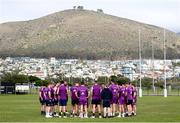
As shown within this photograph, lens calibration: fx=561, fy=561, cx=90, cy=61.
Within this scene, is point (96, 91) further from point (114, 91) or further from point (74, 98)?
point (74, 98)

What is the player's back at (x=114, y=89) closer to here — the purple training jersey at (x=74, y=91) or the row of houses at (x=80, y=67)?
the purple training jersey at (x=74, y=91)

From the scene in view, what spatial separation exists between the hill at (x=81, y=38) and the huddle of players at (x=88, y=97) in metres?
112

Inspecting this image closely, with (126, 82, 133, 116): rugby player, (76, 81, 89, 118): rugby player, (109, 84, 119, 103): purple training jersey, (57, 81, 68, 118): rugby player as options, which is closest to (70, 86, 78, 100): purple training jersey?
(76, 81, 89, 118): rugby player

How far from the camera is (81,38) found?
159 meters

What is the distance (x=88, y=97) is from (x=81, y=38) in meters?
128

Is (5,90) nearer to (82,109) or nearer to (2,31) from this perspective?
(82,109)

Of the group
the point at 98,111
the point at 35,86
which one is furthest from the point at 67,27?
the point at 98,111

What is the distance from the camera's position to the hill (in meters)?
154

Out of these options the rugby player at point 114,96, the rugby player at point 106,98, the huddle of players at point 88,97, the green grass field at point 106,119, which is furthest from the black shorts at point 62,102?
the rugby player at point 114,96

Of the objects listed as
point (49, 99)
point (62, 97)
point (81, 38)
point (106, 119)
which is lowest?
point (106, 119)

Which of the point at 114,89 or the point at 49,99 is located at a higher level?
the point at 114,89

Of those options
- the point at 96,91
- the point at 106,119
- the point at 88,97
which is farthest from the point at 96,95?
the point at 106,119

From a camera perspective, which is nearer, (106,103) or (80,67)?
(106,103)

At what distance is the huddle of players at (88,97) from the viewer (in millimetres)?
30594
